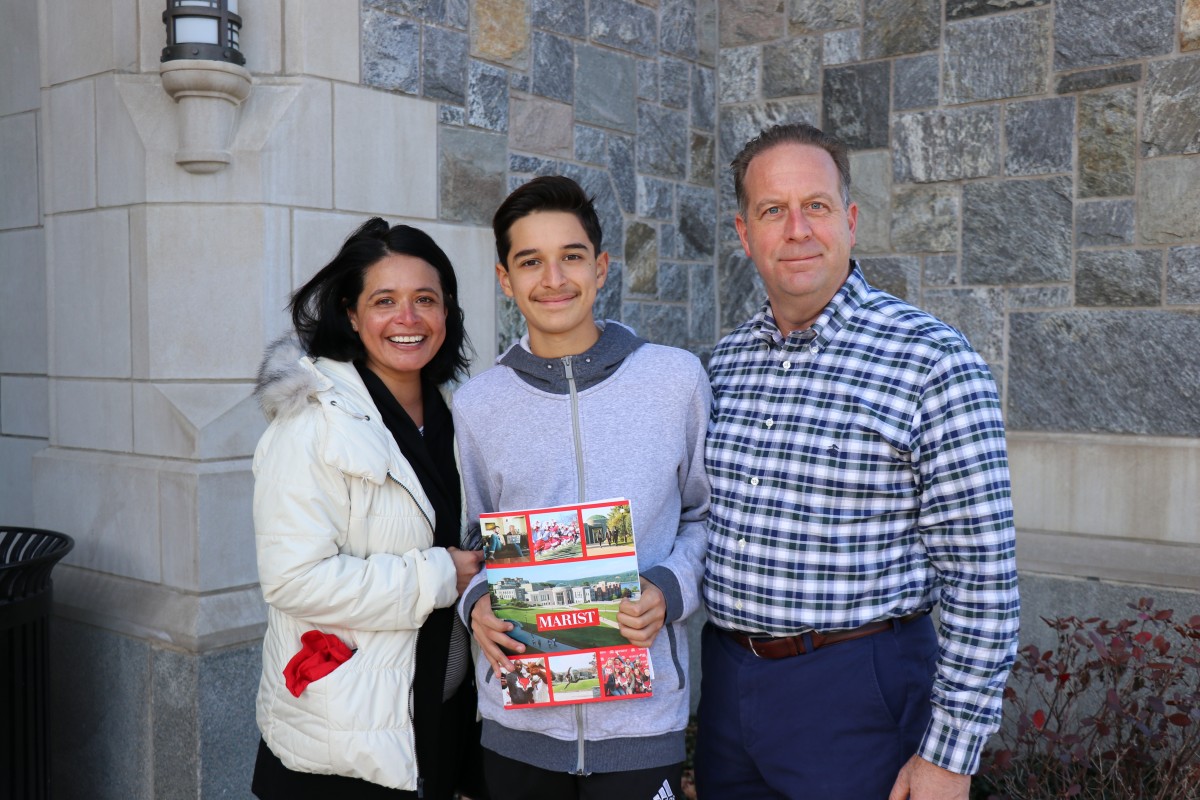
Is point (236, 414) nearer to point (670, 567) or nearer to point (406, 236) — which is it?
point (406, 236)

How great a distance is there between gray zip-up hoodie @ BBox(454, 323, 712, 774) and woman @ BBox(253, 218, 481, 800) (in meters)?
0.19

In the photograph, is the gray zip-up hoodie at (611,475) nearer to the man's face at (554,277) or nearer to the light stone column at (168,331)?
the man's face at (554,277)

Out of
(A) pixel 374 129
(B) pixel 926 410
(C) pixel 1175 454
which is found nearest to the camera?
(B) pixel 926 410

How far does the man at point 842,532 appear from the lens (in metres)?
1.99

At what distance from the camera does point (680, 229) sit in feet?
18.1

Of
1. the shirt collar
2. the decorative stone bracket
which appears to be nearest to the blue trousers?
the shirt collar

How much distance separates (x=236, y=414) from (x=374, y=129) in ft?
3.83

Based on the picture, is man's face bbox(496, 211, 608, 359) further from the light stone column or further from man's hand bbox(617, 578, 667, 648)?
the light stone column

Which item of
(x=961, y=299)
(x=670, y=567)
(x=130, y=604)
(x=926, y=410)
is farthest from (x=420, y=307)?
(x=961, y=299)

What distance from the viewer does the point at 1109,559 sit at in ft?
14.4

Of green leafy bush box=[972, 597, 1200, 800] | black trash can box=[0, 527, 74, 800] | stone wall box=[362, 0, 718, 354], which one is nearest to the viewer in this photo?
black trash can box=[0, 527, 74, 800]

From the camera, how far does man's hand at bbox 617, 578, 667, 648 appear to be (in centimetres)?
206

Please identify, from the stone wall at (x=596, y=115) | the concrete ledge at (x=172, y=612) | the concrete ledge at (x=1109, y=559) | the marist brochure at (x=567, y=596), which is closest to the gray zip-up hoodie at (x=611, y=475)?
the marist brochure at (x=567, y=596)

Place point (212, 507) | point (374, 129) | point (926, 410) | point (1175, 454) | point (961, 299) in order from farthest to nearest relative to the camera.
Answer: point (961, 299), point (1175, 454), point (374, 129), point (212, 507), point (926, 410)
